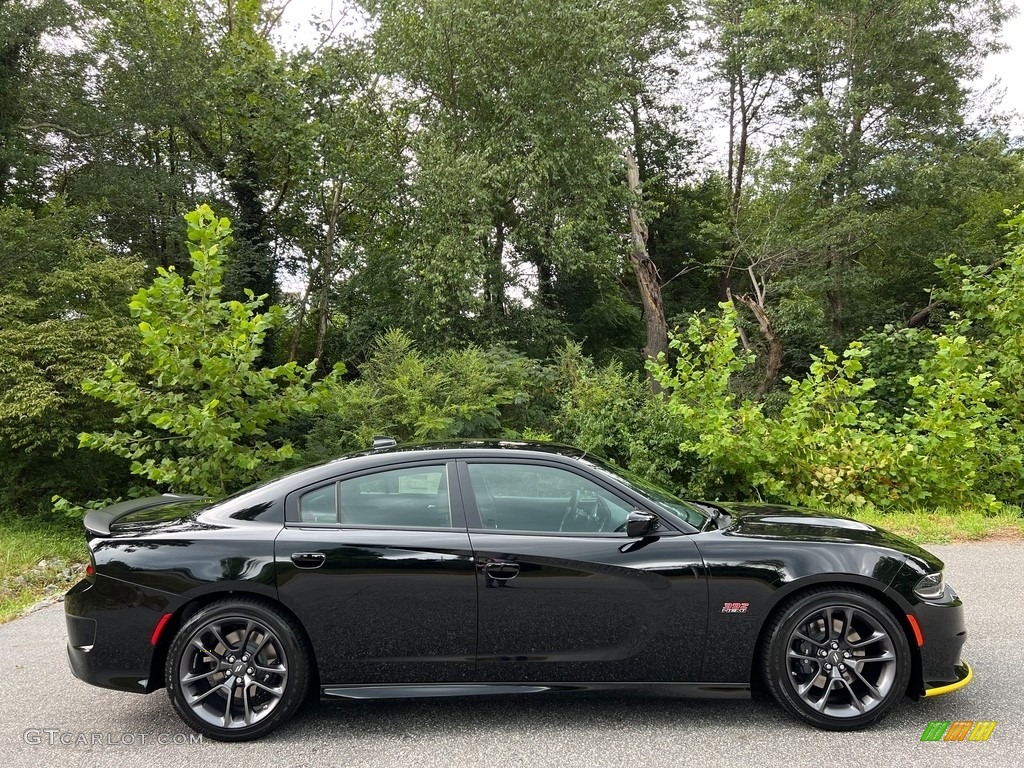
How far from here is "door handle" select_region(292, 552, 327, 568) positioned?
339 centimetres

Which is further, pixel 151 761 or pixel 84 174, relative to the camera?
pixel 84 174

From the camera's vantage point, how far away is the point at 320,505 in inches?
141

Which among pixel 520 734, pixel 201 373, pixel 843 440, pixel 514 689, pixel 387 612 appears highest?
pixel 201 373

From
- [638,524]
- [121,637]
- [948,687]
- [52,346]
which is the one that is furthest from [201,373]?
[948,687]

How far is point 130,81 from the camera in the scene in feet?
50.0

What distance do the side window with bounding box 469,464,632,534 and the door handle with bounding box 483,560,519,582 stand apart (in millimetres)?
200

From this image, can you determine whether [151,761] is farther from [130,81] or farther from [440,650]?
[130,81]

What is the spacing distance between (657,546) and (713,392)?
5583 mm

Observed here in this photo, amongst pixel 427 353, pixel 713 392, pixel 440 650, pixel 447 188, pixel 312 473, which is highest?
pixel 447 188

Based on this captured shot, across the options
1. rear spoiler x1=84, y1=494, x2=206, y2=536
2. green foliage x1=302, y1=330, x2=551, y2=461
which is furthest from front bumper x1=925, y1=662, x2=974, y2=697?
green foliage x1=302, y1=330, x2=551, y2=461

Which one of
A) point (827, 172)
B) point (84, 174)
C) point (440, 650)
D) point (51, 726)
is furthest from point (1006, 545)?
point (84, 174)

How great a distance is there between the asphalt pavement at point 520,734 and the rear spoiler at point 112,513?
39.1 inches

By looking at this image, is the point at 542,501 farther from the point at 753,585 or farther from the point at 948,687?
the point at 948,687

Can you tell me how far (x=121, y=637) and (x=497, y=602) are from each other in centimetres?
184
